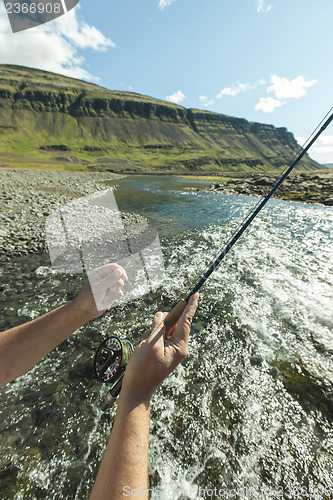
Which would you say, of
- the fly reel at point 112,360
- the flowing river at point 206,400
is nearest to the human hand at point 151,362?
the fly reel at point 112,360

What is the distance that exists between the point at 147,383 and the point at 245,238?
A: 49.8ft

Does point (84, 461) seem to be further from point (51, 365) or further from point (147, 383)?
point (147, 383)

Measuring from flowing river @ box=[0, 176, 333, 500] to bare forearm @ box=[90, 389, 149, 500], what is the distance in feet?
10.4

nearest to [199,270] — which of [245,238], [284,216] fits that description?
[245,238]

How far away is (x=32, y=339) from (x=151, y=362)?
5.92ft

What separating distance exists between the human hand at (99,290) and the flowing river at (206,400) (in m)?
3.07

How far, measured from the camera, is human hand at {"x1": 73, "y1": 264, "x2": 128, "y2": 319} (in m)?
2.93

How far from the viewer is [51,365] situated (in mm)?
5500

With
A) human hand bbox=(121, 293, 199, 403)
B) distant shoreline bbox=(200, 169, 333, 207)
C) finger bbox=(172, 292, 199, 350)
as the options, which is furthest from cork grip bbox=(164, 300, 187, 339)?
distant shoreline bbox=(200, 169, 333, 207)

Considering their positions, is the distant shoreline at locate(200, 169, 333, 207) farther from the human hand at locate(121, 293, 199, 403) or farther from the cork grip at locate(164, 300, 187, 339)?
the human hand at locate(121, 293, 199, 403)

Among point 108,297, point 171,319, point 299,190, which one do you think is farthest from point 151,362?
point 299,190

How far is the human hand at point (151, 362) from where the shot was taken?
1848 mm

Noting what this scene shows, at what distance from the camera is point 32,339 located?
276 centimetres

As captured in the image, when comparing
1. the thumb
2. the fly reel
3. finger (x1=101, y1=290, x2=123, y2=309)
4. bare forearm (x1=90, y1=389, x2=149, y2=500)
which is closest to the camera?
bare forearm (x1=90, y1=389, x2=149, y2=500)
